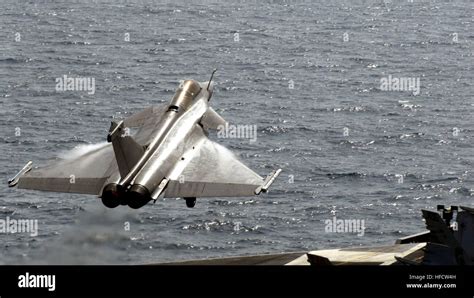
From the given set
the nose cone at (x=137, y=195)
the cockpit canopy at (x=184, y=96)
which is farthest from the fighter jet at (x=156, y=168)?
the cockpit canopy at (x=184, y=96)

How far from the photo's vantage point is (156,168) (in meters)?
84.1

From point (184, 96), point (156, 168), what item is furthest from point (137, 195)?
point (184, 96)

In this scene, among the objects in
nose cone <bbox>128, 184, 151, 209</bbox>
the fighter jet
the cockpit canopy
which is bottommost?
nose cone <bbox>128, 184, 151, 209</bbox>

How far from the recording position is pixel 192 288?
2436 inches

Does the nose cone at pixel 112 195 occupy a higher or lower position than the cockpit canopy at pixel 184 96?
lower

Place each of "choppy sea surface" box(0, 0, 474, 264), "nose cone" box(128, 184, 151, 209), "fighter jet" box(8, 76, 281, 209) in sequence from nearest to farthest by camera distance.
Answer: "nose cone" box(128, 184, 151, 209) < "fighter jet" box(8, 76, 281, 209) < "choppy sea surface" box(0, 0, 474, 264)

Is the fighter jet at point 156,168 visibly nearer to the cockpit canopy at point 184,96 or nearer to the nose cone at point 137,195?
the nose cone at point 137,195

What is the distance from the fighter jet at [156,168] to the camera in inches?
3191

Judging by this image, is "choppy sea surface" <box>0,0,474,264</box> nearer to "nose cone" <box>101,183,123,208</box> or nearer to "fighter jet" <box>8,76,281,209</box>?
"fighter jet" <box>8,76,281,209</box>

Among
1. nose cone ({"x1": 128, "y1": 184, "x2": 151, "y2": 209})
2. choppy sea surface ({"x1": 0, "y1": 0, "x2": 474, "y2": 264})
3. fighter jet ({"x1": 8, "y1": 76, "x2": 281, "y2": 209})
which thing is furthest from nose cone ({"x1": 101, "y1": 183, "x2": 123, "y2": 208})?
choppy sea surface ({"x1": 0, "y1": 0, "x2": 474, "y2": 264})

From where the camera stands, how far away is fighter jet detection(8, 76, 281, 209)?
81.1m

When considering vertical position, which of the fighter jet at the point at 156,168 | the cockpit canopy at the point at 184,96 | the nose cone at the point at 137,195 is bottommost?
the nose cone at the point at 137,195

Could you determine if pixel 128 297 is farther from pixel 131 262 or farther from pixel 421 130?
pixel 421 130

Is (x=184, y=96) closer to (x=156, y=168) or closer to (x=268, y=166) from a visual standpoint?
(x=156, y=168)
